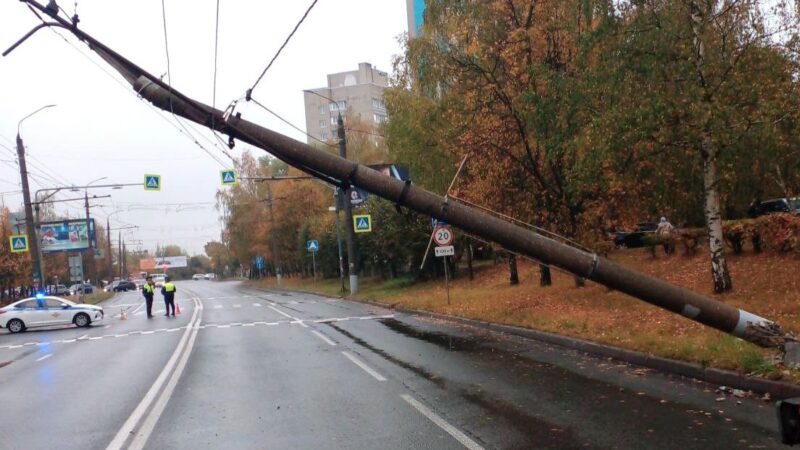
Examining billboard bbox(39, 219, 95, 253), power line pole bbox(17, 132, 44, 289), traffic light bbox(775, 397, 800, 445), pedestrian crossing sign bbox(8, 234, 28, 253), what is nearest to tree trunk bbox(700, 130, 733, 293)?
traffic light bbox(775, 397, 800, 445)

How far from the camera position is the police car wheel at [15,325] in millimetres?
23547

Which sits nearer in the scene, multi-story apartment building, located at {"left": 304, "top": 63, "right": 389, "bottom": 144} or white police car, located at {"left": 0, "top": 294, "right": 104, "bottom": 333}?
white police car, located at {"left": 0, "top": 294, "right": 104, "bottom": 333}

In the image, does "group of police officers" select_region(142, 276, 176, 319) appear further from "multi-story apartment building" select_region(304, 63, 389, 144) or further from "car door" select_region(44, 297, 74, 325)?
"multi-story apartment building" select_region(304, 63, 389, 144)

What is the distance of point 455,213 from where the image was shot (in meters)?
7.98

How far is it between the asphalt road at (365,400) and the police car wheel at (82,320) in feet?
32.8

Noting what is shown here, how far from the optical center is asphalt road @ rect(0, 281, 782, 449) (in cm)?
627

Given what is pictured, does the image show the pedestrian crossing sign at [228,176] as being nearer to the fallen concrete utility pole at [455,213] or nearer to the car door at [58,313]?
the car door at [58,313]

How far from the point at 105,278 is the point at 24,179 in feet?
342

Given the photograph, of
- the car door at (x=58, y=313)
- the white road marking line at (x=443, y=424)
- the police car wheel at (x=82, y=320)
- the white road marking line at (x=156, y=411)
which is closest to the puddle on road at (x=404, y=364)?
the white road marking line at (x=443, y=424)

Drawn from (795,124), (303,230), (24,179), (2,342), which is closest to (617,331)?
(795,124)

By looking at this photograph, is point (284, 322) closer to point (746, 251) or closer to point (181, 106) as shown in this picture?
point (181, 106)

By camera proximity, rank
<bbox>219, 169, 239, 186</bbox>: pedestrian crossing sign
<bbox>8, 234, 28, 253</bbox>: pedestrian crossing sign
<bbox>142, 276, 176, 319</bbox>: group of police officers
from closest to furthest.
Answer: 1. <bbox>142, 276, 176, 319</bbox>: group of police officers
2. <bbox>219, 169, 239, 186</bbox>: pedestrian crossing sign
3. <bbox>8, 234, 28, 253</bbox>: pedestrian crossing sign

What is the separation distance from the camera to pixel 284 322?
66.3 ft

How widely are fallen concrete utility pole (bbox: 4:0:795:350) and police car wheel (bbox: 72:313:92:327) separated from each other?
1884cm
